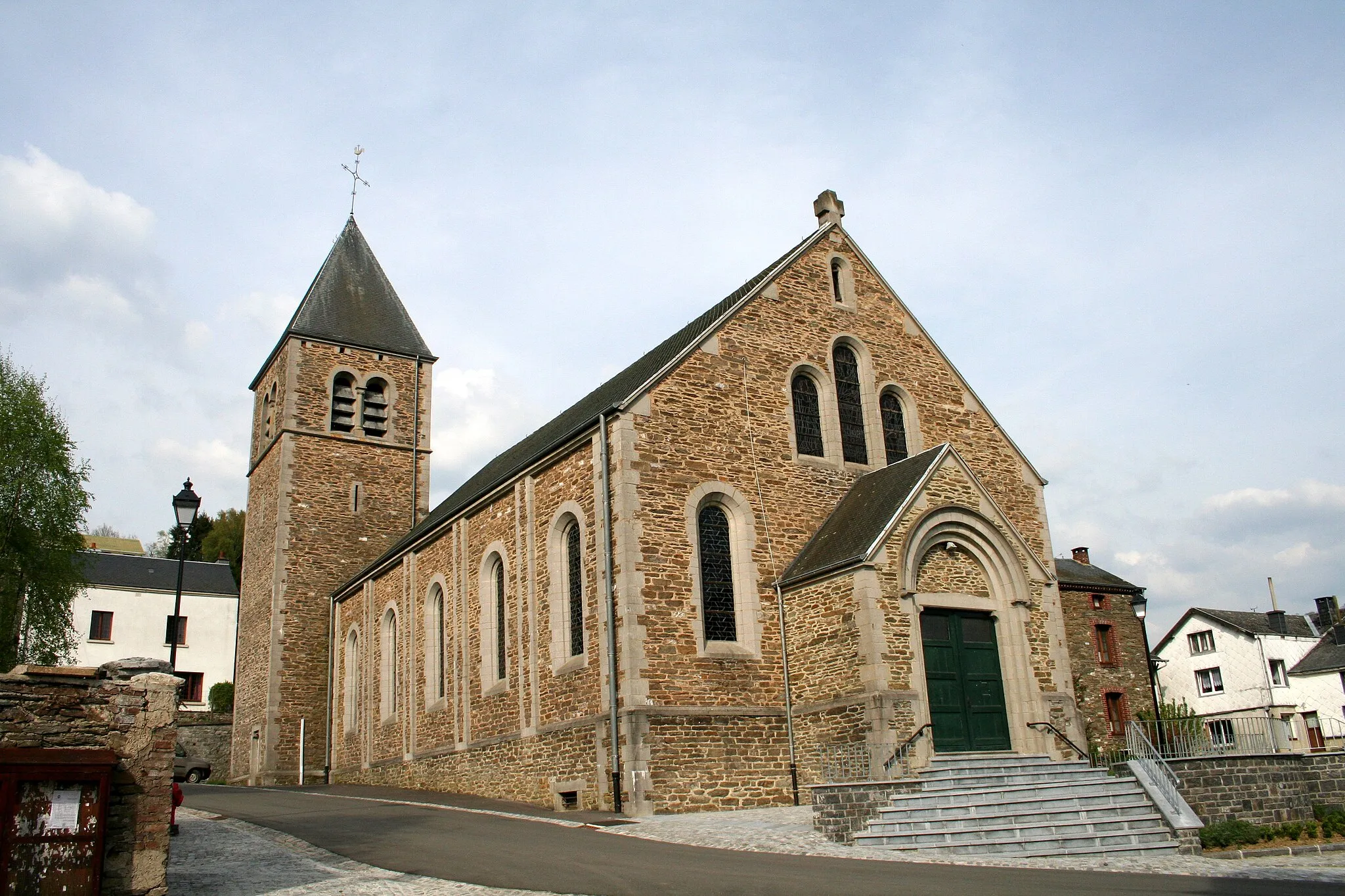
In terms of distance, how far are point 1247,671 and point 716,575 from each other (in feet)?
122

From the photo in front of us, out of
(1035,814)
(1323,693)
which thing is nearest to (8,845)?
(1035,814)

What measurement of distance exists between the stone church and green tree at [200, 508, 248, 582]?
41.4 m

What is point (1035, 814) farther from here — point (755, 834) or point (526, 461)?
point (526, 461)

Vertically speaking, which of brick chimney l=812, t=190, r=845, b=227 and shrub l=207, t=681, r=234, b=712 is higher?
brick chimney l=812, t=190, r=845, b=227

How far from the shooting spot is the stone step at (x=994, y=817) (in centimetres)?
1330

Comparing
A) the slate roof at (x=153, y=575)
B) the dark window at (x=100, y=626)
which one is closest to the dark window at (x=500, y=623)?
the slate roof at (x=153, y=575)

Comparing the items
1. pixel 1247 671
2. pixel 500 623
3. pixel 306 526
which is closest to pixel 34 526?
pixel 306 526

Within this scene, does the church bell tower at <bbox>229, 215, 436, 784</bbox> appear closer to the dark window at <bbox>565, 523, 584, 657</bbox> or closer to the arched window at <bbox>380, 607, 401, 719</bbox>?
the arched window at <bbox>380, 607, 401, 719</bbox>

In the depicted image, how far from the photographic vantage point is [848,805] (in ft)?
44.1

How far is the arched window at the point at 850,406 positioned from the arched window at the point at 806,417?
0.51m

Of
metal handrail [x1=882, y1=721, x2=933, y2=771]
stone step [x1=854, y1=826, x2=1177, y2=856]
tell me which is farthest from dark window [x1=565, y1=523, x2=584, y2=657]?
stone step [x1=854, y1=826, x2=1177, y2=856]

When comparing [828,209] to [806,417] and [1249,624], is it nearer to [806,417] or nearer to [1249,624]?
[806,417]

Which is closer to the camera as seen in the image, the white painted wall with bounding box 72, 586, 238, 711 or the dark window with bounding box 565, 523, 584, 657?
the dark window with bounding box 565, 523, 584, 657

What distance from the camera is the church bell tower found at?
102 feet
